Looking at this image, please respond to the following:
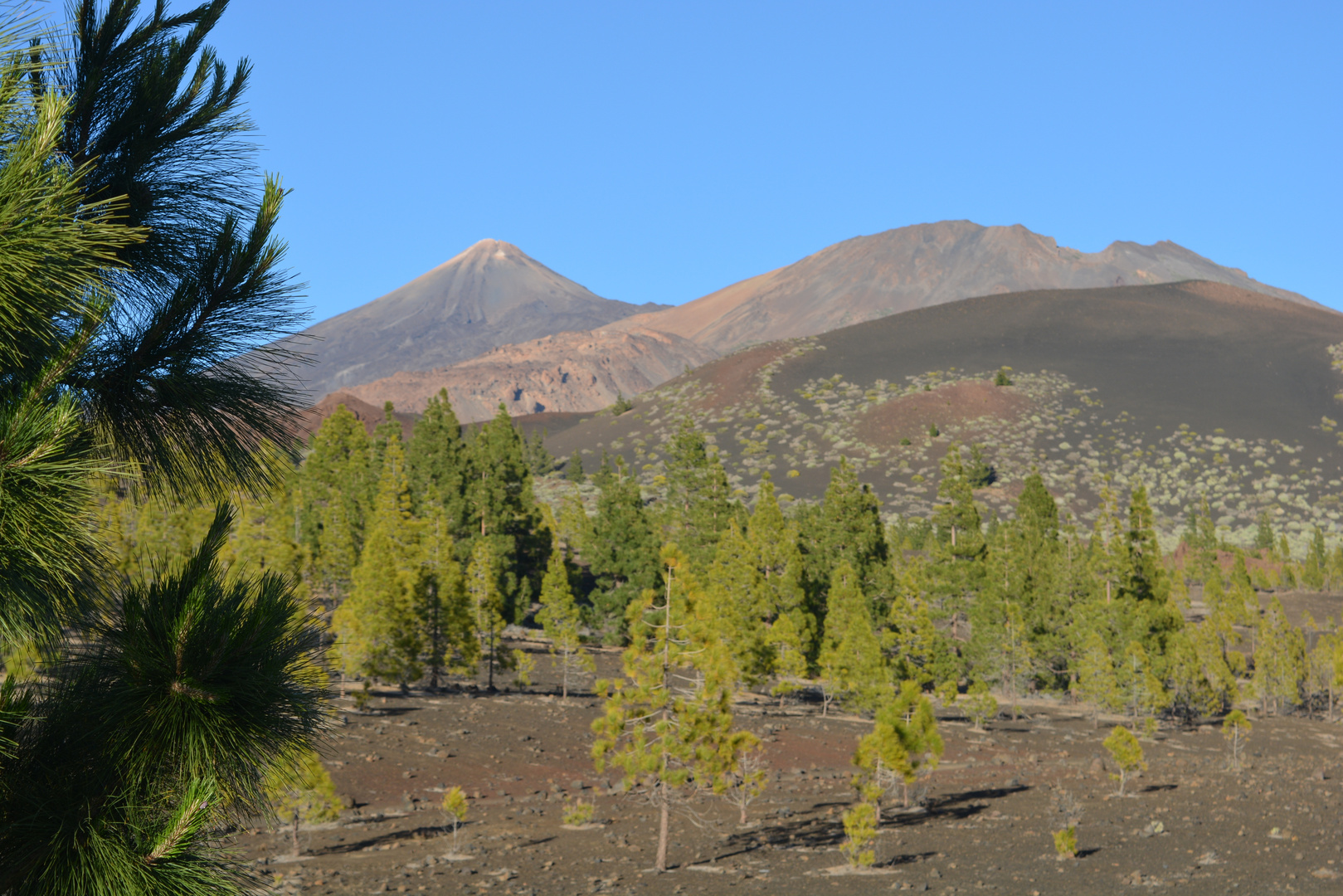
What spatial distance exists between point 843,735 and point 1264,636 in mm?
18846

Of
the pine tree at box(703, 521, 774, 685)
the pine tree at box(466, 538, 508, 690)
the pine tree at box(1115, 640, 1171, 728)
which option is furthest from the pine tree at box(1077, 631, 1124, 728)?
the pine tree at box(466, 538, 508, 690)

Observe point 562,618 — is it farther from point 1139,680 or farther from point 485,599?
point 1139,680

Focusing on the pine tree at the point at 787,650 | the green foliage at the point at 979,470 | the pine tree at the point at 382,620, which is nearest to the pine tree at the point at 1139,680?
the pine tree at the point at 787,650

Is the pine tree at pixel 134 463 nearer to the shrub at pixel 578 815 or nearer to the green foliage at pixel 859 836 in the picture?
the green foliage at pixel 859 836

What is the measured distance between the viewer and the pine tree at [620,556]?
1799 inches

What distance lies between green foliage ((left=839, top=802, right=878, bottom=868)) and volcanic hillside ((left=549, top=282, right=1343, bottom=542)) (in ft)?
224

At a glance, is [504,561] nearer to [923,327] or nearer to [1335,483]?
[1335,483]

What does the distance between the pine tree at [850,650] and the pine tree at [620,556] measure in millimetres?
9180

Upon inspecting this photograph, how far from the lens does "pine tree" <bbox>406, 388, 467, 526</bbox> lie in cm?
4838

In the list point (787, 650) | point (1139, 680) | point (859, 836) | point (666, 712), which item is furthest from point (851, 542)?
point (666, 712)

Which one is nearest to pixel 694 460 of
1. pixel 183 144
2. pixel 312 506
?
pixel 312 506

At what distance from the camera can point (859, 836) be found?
17078mm

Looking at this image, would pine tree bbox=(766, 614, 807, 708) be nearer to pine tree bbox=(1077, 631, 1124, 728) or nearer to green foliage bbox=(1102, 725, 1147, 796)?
pine tree bbox=(1077, 631, 1124, 728)

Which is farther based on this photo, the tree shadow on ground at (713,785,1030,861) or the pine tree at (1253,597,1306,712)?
the pine tree at (1253,597,1306,712)
